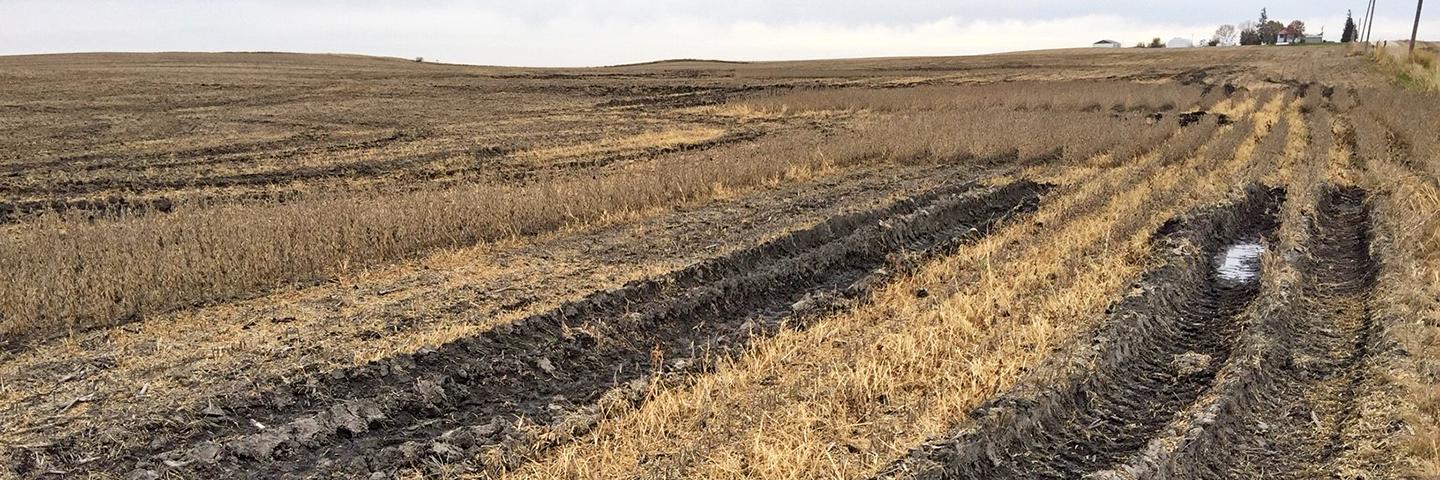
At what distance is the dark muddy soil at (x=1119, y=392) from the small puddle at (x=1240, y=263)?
0.06 metres

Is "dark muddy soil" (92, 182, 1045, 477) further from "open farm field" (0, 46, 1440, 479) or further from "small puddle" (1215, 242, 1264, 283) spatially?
"small puddle" (1215, 242, 1264, 283)

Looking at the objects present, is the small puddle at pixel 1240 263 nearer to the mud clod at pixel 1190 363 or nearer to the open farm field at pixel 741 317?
the open farm field at pixel 741 317

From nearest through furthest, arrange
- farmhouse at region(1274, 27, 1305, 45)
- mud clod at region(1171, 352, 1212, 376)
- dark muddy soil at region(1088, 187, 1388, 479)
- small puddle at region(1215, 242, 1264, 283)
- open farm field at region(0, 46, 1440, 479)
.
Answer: dark muddy soil at region(1088, 187, 1388, 479), open farm field at region(0, 46, 1440, 479), mud clod at region(1171, 352, 1212, 376), small puddle at region(1215, 242, 1264, 283), farmhouse at region(1274, 27, 1305, 45)

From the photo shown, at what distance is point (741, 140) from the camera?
1941cm

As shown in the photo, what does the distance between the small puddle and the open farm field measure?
0.17ft

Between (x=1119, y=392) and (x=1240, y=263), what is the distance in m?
4.11

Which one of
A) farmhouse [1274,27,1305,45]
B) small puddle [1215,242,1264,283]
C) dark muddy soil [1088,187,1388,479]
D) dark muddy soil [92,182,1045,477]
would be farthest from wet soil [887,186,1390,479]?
farmhouse [1274,27,1305,45]

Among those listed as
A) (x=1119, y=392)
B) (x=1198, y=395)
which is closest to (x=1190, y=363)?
(x=1198, y=395)

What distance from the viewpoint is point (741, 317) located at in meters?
6.93

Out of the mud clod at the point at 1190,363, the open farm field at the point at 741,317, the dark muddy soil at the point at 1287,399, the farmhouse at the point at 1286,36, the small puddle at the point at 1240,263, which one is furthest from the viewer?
the farmhouse at the point at 1286,36

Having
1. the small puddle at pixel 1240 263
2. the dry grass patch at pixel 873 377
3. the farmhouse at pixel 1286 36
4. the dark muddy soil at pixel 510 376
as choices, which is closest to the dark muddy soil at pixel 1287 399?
the small puddle at pixel 1240 263

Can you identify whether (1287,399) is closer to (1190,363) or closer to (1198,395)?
(1198,395)

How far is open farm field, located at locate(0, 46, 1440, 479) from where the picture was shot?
449cm

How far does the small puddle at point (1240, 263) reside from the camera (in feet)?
25.8
